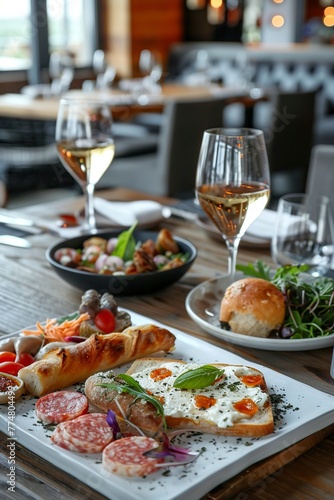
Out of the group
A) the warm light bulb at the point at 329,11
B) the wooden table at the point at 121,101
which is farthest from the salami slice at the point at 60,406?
the warm light bulb at the point at 329,11

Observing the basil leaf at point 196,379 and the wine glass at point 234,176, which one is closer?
the basil leaf at point 196,379

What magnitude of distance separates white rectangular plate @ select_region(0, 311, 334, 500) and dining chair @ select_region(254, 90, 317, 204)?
391 cm

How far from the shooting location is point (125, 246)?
1296 millimetres

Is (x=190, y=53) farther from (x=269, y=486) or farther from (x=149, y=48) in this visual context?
(x=269, y=486)

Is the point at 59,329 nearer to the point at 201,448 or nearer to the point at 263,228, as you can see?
the point at 201,448

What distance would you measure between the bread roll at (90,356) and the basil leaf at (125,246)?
0.36 meters

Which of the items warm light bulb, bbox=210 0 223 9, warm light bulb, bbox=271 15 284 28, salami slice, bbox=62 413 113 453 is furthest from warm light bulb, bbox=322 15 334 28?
salami slice, bbox=62 413 113 453

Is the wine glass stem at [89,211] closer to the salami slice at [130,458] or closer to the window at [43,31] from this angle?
the salami slice at [130,458]

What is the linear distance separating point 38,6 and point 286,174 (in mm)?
2853

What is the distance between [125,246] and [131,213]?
1.05 feet

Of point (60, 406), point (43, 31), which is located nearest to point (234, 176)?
point (60, 406)

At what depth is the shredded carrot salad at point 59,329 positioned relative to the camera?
0.97 meters

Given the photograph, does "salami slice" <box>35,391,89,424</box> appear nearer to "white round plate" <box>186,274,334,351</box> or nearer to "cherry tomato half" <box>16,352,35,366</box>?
"cherry tomato half" <box>16,352,35,366</box>

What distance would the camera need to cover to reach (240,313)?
100 cm
